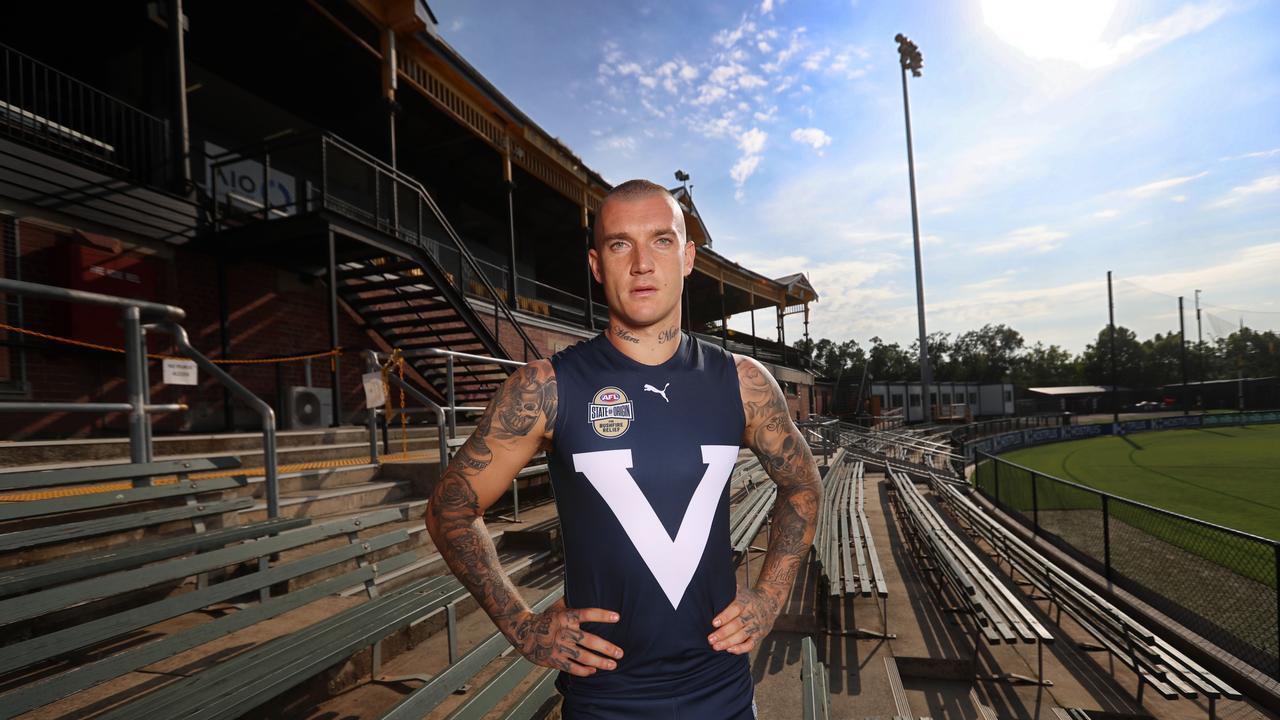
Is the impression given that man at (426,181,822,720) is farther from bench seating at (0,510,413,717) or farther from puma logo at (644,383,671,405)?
bench seating at (0,510,413,717)

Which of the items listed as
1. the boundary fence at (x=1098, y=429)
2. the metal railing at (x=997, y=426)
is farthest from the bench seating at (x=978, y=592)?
the metal railing at (x=997, y=426)

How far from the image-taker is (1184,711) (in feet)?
14.6

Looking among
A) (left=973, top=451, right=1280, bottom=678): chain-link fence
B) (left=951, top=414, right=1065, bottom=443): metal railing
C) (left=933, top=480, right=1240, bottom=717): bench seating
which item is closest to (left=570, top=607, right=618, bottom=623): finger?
(left=933, top=480, right=1240, bottom=717): bench seating

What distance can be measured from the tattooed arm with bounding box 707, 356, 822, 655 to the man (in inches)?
0.5

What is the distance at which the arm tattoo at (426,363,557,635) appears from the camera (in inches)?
58.5

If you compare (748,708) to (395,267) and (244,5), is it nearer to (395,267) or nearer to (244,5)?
(395,267)

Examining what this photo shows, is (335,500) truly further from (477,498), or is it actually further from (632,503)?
(632,503)

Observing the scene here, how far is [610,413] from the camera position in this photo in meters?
1.49

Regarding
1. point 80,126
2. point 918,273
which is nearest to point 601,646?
point 80,126

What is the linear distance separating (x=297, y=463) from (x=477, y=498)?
5290 mm

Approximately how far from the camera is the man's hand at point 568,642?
4.42 ft

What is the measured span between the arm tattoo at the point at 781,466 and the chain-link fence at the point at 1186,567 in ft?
16.4

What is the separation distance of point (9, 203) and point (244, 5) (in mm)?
4300

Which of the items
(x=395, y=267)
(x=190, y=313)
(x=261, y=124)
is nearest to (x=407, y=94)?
(x=261, y=124)
